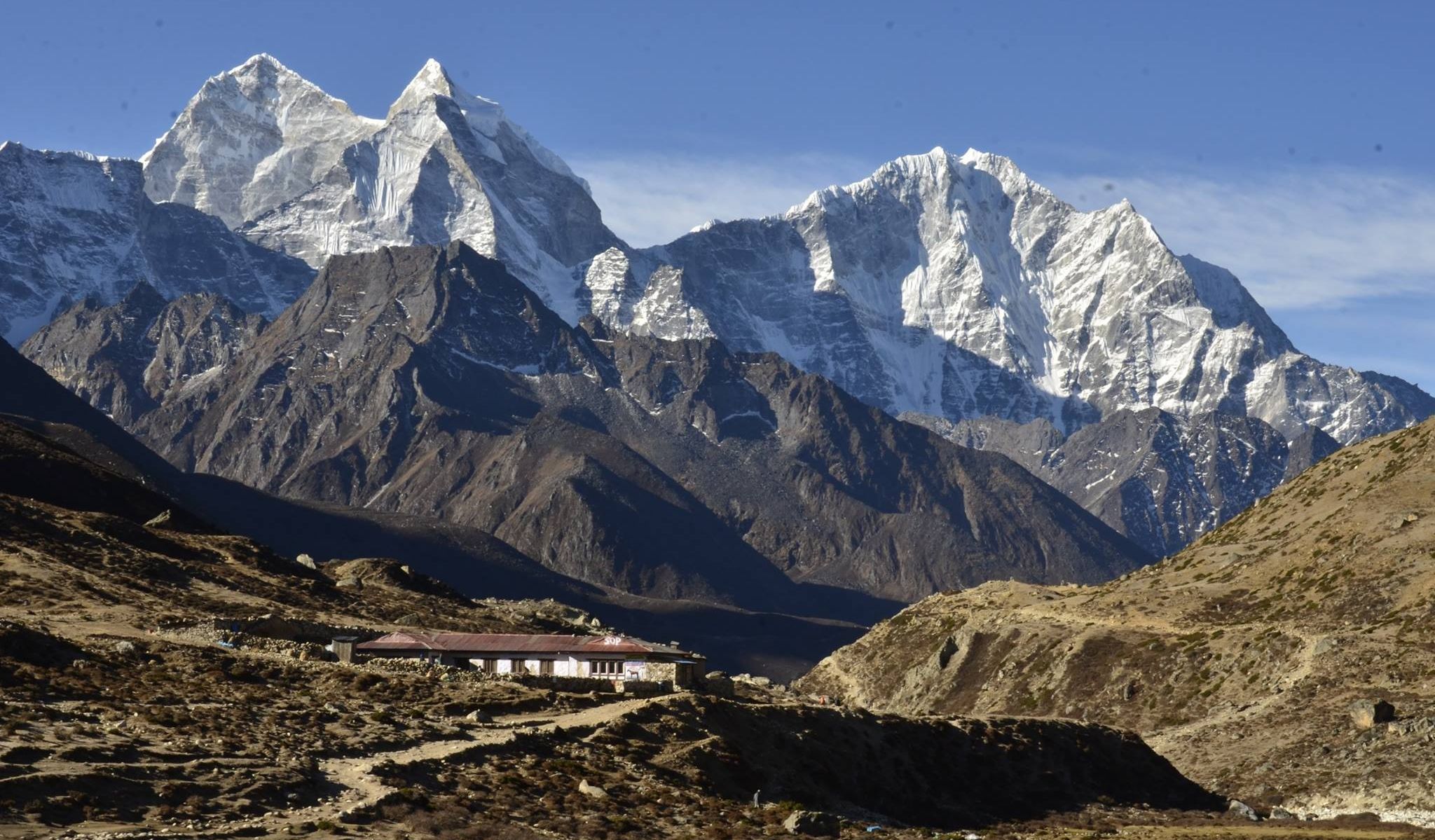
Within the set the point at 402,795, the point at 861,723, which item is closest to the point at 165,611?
the point at 861,723

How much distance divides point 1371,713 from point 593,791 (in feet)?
243

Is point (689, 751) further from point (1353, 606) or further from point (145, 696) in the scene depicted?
point (1353, 606)

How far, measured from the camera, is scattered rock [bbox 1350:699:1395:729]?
138750 mm

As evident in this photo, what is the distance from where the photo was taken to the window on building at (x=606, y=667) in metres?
121

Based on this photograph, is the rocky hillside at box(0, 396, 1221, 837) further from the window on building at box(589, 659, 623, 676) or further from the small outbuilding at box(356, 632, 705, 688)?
the window on building at box(589, 659, 623, 676)

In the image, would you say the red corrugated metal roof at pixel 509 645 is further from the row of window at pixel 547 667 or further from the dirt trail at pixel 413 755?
the dirt trail at pixel 413 755

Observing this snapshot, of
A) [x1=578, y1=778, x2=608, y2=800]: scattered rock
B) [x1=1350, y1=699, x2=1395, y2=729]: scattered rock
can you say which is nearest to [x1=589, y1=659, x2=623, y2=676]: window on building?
[x1=578, y1=778, x2=608, y2=800]: scattered rock

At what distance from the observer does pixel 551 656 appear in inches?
4845

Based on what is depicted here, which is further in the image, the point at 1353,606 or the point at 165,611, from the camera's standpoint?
the point at 1353,606

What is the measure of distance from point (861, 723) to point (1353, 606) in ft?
246

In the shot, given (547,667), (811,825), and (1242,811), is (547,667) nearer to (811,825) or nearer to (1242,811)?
(811,825)

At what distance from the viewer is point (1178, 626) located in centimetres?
18588

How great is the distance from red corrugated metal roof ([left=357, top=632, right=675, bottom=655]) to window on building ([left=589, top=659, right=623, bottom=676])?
2.29ft

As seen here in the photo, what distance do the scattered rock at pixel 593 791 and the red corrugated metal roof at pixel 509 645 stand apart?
3501cm
